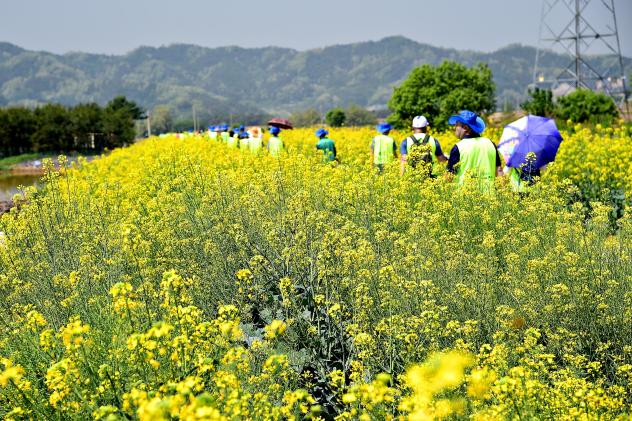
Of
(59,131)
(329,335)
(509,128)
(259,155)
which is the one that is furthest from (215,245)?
(59,131)

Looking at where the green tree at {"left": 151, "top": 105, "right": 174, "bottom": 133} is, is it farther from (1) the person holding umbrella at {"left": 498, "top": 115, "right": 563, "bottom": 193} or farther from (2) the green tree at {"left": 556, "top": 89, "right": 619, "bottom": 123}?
(1) the person holding umbrella at {"left": 498, "top": 115, "right": 563, "bottom": 193}

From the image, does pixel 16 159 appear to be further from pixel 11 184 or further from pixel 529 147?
pixel 529 147

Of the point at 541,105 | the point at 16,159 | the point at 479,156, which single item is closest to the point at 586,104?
the point at 541,105

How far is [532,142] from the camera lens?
21.7ft

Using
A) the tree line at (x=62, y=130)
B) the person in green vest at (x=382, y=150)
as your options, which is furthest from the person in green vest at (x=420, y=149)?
the tree line at (x=62, y=130)

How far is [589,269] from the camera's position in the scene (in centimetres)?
387

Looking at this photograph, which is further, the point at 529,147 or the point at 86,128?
the point at 86,128

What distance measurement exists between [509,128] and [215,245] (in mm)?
3983

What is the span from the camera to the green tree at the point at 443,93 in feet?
77.5

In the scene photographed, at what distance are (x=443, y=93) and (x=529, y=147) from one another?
1912 centimetres

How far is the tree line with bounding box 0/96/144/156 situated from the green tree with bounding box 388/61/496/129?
45.2 metres

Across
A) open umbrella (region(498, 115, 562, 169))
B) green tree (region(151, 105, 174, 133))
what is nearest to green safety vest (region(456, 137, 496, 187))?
open umbrella (region(498, 115, 562, 169))

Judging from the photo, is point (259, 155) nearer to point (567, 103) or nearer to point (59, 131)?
point (567, 103)

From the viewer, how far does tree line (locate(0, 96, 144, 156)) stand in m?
64.4
